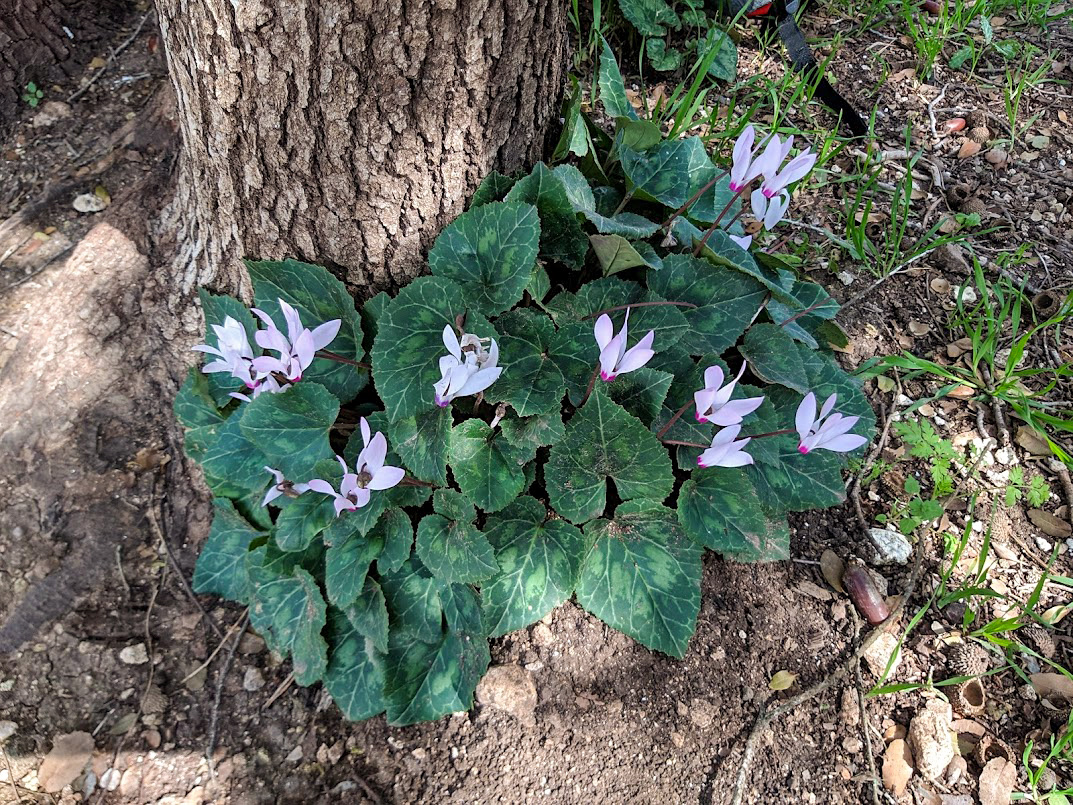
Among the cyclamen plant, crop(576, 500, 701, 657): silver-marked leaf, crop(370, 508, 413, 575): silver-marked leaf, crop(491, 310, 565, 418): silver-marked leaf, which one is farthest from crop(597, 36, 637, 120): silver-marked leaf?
crop(370, 508, 413, 575): silver-marked leaf

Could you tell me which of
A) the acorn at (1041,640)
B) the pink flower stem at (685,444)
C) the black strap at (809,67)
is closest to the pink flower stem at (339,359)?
the pink flower stem at (685,444)

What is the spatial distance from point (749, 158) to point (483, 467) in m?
0.84

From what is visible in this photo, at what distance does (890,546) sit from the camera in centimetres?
195

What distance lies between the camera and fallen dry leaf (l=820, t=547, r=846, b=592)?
189cm

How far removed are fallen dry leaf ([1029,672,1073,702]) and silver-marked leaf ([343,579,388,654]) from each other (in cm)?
148

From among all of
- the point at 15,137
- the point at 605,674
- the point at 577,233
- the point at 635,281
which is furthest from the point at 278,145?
the point at 15,137

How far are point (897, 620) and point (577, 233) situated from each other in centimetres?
119

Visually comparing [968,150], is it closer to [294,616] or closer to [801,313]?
[801,313]

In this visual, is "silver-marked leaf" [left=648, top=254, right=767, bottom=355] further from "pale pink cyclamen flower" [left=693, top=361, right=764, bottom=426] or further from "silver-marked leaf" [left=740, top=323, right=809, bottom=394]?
"pale pink cyclamen flower" [left=693, top=361, right=764, bottom=426]

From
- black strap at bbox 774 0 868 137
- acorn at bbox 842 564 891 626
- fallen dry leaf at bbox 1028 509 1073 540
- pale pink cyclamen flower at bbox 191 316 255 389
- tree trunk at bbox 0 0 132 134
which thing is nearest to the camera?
pale pink cyclamen flower at bbox 191 316 255 389

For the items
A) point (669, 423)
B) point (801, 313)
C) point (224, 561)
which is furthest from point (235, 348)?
point (801, 313)

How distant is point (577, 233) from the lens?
1.68 m

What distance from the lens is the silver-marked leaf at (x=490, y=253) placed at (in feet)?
5.10

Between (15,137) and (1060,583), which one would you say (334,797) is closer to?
(1060,583)
